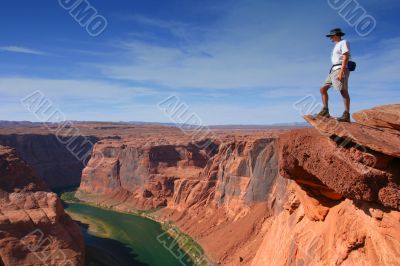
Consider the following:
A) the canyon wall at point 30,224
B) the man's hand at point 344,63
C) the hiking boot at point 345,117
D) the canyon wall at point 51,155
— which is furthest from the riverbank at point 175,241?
the canyon wall at point 51,155

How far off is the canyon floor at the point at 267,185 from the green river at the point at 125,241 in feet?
9.50

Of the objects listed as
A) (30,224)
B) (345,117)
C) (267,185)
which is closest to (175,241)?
(267,185)

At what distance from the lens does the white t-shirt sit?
30.4 ft

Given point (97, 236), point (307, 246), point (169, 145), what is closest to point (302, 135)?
point (307, 246)

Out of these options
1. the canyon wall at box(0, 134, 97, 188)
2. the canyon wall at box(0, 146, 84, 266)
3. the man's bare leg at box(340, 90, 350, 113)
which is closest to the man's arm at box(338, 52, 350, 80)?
the man's bare leg at box(340, 90, 350, 113)

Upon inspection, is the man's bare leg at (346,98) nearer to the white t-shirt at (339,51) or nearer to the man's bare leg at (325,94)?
the man's bare leg at (325,94)

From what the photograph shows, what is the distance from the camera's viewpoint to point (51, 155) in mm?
95062

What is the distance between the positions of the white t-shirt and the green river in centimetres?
3066

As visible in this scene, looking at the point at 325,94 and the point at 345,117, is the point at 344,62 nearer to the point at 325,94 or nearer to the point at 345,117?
the point at 325,94

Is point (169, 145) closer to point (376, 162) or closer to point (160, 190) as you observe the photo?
point (160, 190)

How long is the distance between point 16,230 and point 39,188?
747 centimetres

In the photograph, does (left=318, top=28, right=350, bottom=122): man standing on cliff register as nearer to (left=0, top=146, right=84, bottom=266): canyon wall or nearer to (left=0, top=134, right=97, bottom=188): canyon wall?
(left=0, top=146, right=84, bottom=266): canyon wall

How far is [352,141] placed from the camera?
341 inches

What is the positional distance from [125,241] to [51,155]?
5833cm
